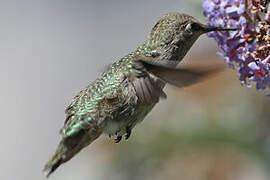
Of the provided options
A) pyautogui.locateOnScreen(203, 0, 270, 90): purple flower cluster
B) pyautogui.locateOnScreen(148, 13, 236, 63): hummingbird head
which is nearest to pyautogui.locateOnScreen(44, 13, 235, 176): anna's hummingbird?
pyautogui.locateOnScreen(148, 13, 236, 63): hummingbird head

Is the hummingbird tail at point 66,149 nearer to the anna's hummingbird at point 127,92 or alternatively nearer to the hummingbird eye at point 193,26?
the anna's hummingbird at point 127,92

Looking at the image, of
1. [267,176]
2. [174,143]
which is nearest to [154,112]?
[174,143]

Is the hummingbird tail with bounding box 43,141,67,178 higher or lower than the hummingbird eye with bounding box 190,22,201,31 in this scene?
lower

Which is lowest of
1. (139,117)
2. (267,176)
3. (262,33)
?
(267,176)

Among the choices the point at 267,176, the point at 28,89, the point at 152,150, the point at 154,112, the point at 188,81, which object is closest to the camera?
the point at 188,81

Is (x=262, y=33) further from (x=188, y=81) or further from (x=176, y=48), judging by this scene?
(x=188, y=81)

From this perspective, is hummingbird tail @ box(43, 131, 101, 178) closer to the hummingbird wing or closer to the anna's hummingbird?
the anna's hummingbird
